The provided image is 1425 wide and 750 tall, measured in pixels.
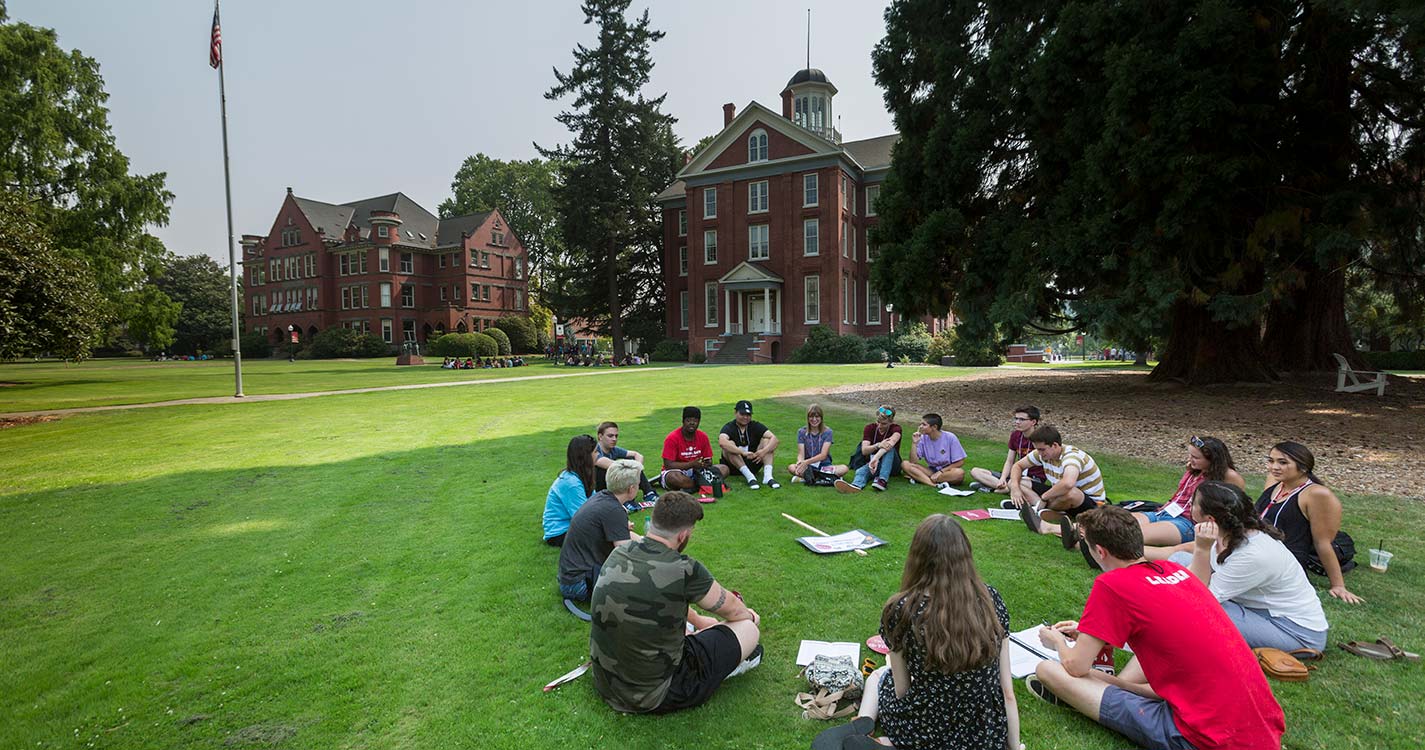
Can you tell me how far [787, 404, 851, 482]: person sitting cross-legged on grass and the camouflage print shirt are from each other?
565 centimetres

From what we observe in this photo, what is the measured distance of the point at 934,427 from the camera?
29.7 feet

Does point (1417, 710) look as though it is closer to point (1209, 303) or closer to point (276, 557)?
point (276, 557)

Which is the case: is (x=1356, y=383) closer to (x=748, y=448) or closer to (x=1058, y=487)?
(x=1058, y=487)

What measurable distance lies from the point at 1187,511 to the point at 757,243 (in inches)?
1645

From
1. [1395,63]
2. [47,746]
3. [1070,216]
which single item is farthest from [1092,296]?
[47,746]

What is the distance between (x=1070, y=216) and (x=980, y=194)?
3768 millimetres

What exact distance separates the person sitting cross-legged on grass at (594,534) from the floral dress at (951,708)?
2614 millimetres

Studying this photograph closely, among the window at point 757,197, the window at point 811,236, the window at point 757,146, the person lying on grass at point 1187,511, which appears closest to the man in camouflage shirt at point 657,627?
the person lying on grass at point 1187,511

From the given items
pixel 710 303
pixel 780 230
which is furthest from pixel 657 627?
pixel 710 303

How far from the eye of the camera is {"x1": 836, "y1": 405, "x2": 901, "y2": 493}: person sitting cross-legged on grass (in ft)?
28.9

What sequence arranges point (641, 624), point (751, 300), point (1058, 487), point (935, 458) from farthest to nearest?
point (751, 300) < point (935, 458) < point (1058, 487) < point (641, 624)

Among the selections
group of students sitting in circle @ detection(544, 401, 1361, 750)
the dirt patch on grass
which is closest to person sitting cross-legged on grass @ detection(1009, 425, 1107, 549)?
group of students sitting in circle @ detection(544, 401, 1361, 750)

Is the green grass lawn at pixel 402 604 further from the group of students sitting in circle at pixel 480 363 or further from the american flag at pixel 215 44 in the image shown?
the group of students sitting in circle at pixel 480 363

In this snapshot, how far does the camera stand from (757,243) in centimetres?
4625
